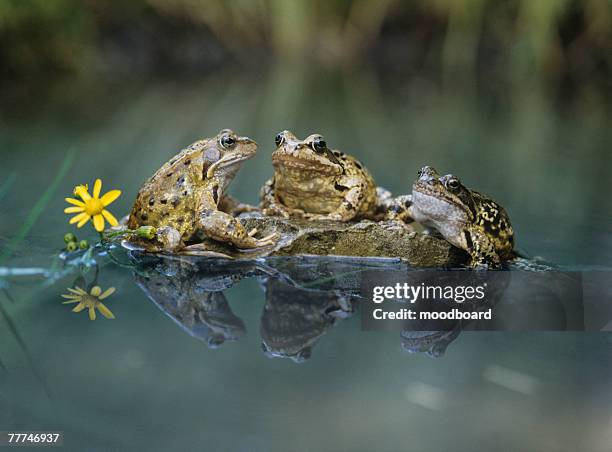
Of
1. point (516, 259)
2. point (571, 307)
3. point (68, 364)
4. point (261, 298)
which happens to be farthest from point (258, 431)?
point (516, 259)

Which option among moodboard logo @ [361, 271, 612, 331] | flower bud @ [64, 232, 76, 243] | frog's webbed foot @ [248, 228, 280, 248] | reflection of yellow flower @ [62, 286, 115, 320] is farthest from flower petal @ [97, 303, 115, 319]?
moodboard logo @ [361, 271, 612, 331]

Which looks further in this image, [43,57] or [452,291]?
[43,57]

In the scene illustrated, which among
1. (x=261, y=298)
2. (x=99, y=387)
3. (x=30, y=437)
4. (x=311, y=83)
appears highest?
(x=311, y=83)

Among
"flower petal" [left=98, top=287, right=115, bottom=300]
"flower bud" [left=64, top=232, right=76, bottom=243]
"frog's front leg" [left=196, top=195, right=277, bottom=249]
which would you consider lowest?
"flower petal" [left=98, top=287, right=115, bottom=300]

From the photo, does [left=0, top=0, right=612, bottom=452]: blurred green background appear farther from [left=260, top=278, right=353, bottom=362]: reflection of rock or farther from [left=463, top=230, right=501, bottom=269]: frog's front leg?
[left=463, top=230, right=501, bottom=269]: frog's front leg

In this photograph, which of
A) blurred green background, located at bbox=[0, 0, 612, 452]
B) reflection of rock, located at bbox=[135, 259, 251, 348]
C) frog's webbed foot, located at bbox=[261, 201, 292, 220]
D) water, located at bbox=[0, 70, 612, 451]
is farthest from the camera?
frog's webbed foot, located at bbox=[261, 201, 292, 220]

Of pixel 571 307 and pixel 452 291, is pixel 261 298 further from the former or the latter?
pixel 571 307

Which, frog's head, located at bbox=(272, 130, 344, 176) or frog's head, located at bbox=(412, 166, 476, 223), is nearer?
frog's head, located at bbox=(412, 166, 476, 223)
